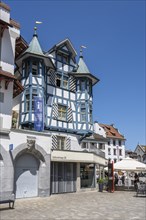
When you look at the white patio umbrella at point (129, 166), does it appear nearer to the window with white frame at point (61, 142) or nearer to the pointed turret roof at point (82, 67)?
the window with white frame at point (61, 142)

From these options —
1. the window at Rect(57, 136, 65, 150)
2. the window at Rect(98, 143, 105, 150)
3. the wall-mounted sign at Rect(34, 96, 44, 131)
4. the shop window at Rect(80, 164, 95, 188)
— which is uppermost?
the wall-mounted sign at Rect(34, 96, 44, 131)

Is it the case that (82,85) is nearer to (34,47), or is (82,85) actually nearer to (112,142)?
(34,47)

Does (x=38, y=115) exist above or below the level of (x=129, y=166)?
above

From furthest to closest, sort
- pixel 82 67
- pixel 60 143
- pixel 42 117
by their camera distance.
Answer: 1. pixel 82 67
2. pixel 60 143
3. pixel 42 117

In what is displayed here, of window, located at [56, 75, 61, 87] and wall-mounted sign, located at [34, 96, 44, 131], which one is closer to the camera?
wall-mounted sign, located at [34, 96, 44, 131]

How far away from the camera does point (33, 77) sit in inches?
976

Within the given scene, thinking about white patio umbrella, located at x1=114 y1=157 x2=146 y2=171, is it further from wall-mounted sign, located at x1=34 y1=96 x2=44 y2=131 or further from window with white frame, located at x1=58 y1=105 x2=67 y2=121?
wall-mounted sign, located at x1=34 y1=96 x2=44 y2=131

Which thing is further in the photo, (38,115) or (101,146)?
(101,146)

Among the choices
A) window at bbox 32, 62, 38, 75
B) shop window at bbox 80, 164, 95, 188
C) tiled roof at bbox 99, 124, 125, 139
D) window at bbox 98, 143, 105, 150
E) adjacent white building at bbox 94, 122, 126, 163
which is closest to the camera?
window at bbox 32, 62, 38, 75

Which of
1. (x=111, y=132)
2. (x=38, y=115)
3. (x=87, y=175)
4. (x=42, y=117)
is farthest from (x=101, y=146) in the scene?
(x=38, y=115)

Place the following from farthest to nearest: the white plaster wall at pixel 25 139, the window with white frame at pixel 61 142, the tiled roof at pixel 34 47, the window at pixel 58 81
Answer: the window at pixel 58 81
the window with white frame at pixel 61 142
the tiled roof at pixel 34 47
the white plaster wall at pixel 25 139

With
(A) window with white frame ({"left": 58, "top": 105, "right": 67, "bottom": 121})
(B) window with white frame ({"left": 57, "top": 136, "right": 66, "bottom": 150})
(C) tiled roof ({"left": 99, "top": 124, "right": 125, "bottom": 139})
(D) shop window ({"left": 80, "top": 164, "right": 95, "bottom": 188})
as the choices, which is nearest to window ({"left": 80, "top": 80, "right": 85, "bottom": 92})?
(A) window with white frame ({"left": 58, "top": 105, "right": 67, "bottom": 121})

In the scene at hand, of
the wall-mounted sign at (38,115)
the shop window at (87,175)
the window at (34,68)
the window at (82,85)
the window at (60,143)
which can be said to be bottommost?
the shop window at (87,175)

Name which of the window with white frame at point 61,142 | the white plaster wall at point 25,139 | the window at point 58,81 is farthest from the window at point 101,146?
the white plaster wall at point 25,139
